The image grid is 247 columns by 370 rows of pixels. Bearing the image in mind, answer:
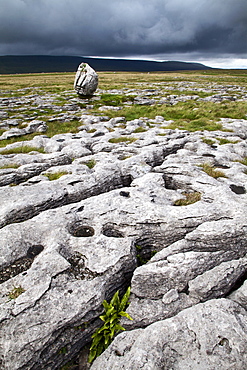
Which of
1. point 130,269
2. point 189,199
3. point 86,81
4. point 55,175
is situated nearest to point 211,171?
point 189,199

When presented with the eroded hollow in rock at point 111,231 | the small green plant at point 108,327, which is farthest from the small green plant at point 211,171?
the small green plant at point 108,327

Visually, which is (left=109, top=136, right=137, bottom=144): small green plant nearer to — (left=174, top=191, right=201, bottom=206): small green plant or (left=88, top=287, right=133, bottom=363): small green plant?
(left=174, top=191, right=201, bottom=206): small green plant

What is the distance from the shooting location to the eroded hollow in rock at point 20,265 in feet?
27.8

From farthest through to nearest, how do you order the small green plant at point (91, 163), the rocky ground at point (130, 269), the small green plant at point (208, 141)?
the small green plant at point (208, 141), the small green plant at point (91, 163), the rocky ground at point (130, 269)

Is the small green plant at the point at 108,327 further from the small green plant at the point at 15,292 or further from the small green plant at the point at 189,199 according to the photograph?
the small green plant at the point at 189,199

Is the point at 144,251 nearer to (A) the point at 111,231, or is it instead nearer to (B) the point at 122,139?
(A) the point at 111,231

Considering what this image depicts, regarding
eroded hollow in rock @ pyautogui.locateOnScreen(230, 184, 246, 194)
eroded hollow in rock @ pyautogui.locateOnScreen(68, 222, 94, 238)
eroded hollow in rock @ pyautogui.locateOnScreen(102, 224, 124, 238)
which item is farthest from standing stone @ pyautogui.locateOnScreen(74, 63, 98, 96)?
eroded hollow in rock @ pyautogui.locateOnScreen(102, 224, 124, 238)

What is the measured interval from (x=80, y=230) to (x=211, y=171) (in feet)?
34.3

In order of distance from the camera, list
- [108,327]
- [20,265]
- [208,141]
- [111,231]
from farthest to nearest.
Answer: [208,141] → [111,231] → [20,265] → [108,327]

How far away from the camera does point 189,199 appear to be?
41.6 feet

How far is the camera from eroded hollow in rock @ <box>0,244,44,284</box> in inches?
334

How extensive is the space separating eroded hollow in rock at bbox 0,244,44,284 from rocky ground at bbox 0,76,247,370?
0.13 feet

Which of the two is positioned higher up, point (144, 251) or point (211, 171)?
point (211, 171)

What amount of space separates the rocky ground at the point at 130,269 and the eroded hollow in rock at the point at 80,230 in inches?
1.9
